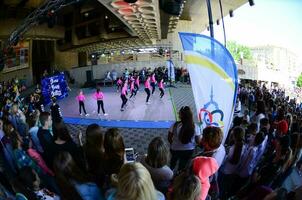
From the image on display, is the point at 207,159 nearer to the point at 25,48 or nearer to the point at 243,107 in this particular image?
the point at 243,107

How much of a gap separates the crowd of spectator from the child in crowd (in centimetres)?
1

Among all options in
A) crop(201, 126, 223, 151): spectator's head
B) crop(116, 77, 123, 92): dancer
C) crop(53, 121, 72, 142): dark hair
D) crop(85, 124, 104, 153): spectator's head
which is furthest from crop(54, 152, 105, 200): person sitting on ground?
crop(201, 126, 223, 151): spectator's head

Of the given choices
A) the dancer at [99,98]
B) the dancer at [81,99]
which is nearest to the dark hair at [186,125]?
the dancer at [99,98]

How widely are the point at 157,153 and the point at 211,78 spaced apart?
65 centimetres

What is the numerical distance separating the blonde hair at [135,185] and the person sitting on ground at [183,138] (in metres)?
0.65

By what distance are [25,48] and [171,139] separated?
1.21 meters

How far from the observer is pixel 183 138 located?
2.55 meters

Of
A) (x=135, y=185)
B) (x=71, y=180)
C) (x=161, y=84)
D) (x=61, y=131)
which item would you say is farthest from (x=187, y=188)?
(x=61, y=131)

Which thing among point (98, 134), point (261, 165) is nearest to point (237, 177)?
point (261, 165)

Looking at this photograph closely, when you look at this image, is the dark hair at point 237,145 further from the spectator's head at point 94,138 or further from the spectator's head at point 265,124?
the spectator's head at point 94,138

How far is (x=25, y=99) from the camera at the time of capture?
2621 millimetres

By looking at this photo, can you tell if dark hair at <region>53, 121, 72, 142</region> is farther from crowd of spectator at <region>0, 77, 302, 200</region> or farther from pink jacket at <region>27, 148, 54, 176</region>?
pink jacket at <region>27, 148, 54, 176</region>

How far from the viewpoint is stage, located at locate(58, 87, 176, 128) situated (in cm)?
256

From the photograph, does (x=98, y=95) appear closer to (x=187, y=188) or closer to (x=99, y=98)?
(x=99, y=98)
